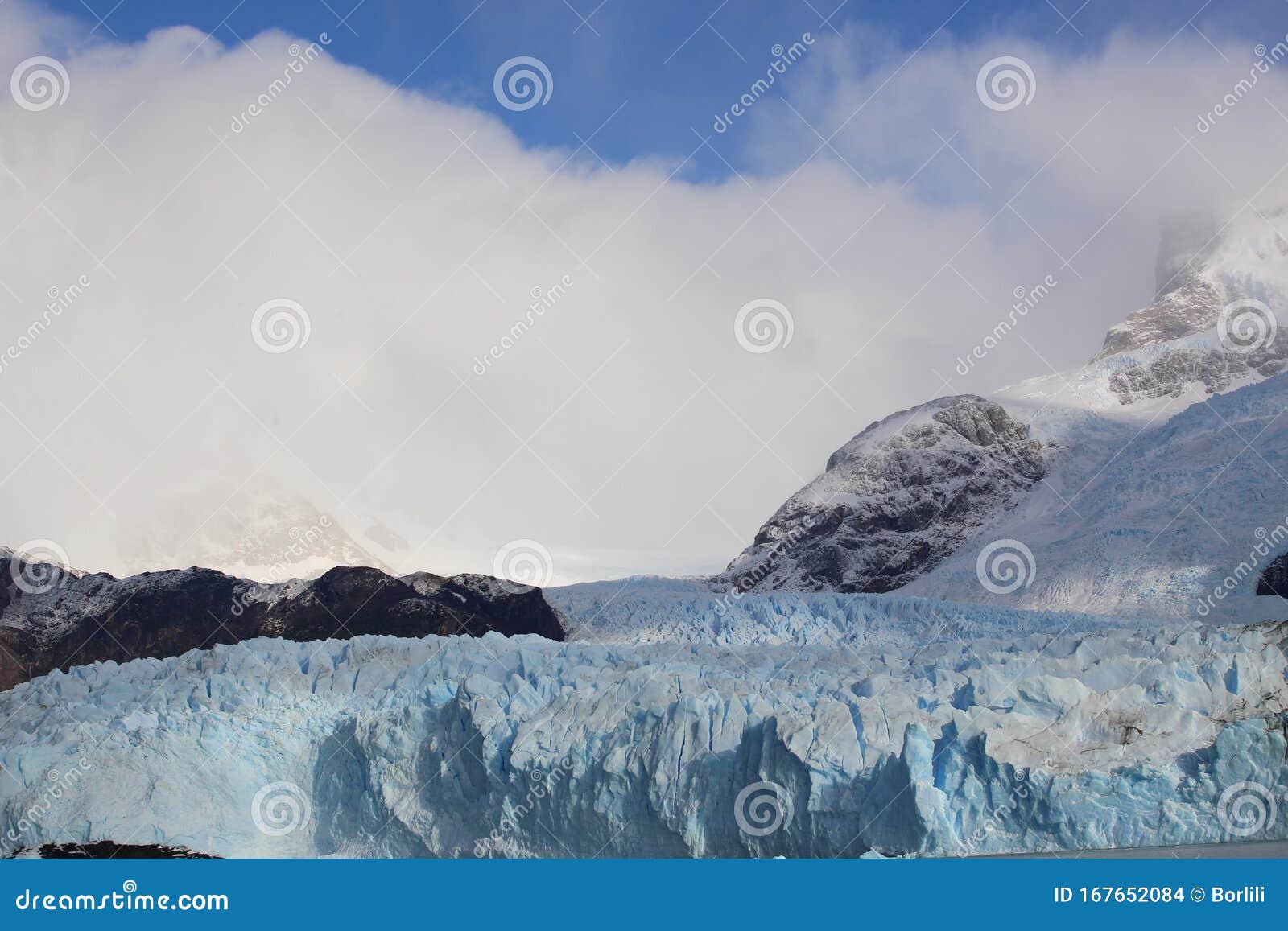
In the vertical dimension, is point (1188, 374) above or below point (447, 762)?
above

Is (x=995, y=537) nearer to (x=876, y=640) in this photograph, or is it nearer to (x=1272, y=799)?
(x=876, y=640)

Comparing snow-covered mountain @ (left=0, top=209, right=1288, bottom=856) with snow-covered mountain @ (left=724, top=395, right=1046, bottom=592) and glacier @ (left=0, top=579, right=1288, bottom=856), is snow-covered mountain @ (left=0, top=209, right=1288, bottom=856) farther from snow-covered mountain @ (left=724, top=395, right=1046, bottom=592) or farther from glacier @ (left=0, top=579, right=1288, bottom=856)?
snow-covered mountain @ (left=724, top=395, right=1046, bottom=592)

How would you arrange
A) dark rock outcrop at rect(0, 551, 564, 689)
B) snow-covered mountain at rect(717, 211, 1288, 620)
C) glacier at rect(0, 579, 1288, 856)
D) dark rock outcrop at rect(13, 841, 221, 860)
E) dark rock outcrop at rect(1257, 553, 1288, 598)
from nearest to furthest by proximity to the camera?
glacier at rect(0, 579, 1288, 856) < dark rock outcrop at rect(13, 841, 221, 860) < dark rock outcrop at rect(1257, 553, 1288, 598) < dark rock outcrop at rect(0, 551, 564, 689) < snow-covered mountain at rect(717, 211, 1288, 620)

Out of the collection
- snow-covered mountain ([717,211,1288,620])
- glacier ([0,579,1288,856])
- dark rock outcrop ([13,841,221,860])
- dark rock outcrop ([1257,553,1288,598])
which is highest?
snow-covered mountain ([717,211,1288,620])

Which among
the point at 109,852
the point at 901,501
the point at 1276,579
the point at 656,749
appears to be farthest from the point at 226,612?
the point at 1276,579

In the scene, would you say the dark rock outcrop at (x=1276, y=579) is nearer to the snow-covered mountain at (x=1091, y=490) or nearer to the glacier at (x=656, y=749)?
the snow-covered mountain at (x=1091, y=490)

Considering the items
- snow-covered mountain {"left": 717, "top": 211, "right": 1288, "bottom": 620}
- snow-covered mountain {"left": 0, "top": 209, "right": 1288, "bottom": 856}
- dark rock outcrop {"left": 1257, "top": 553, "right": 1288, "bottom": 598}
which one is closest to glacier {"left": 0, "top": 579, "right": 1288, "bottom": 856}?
snow-covered mountain {"left": 0, "top": 209, "right": 1288, "bottom": 856}

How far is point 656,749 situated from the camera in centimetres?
1678

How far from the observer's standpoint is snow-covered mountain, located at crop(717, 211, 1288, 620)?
39312 mm

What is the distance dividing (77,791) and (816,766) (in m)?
9.96

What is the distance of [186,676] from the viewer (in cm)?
2089

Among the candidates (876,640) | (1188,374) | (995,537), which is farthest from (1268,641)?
(1188,374)

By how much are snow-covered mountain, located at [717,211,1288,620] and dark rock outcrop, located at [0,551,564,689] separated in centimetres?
1756

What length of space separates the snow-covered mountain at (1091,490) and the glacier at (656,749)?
1932 centimetres
